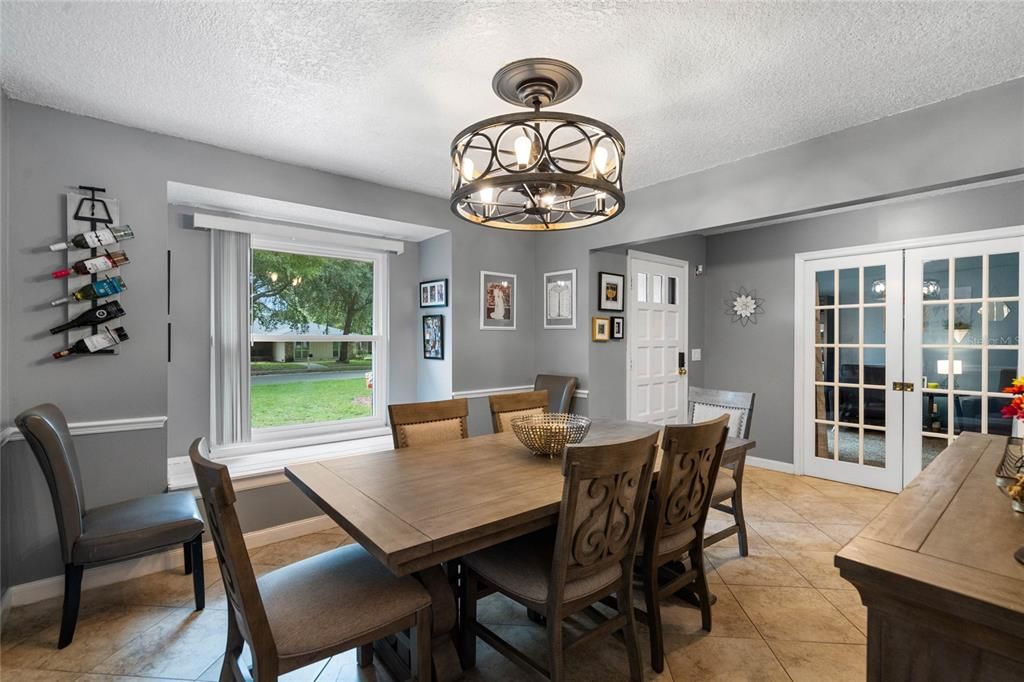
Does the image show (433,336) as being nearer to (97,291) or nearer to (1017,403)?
(97,291)

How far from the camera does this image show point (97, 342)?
2.42 meters

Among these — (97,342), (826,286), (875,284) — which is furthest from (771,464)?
(97,342)

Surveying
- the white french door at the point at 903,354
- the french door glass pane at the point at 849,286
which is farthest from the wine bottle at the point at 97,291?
the french door glass pane at the point at 849,286

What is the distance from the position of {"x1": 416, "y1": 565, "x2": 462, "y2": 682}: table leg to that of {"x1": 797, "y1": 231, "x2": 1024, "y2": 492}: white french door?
13.3ft

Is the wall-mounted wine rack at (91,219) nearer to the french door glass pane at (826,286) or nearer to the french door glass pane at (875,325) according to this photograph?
the french door glass pane at (826,286)

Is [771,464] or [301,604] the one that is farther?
[771,464]

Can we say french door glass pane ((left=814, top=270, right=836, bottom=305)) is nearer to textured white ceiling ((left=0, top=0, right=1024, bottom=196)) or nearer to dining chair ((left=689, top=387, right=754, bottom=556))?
dining chair ((left=689, top=387, right=754, bottom=556))

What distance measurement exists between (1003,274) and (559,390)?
3434 millimetres

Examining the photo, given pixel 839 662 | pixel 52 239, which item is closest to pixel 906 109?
pixel 839 662

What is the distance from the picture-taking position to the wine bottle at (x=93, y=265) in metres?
2.35

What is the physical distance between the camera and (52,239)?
2.35 metres

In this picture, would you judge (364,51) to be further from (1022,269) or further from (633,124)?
(1022,269)

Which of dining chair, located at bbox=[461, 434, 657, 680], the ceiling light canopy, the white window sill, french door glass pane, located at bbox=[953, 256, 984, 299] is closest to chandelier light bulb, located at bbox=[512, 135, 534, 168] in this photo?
the ceiling light canopy

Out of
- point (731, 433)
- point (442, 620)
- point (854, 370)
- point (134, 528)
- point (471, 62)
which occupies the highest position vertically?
point (471, 62)
